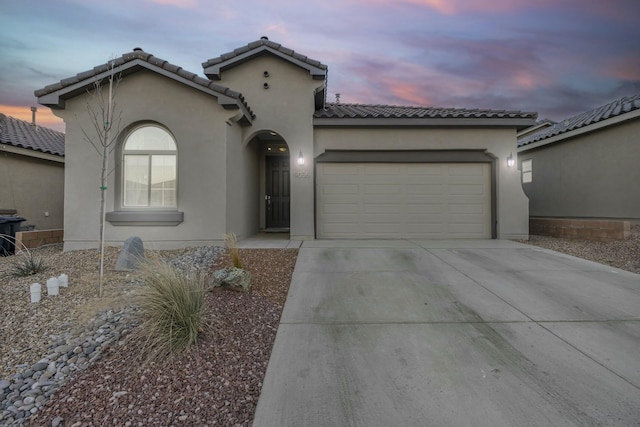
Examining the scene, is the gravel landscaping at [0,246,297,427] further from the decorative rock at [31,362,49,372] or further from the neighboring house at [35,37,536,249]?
the neighboring house at [35,37,536,249]

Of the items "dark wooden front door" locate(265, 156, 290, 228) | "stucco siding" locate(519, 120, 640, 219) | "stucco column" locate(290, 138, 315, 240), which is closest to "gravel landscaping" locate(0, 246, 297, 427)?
"stucco column" locate(290, 138, 315, 240)

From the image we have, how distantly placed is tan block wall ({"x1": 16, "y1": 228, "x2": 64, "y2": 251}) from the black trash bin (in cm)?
17

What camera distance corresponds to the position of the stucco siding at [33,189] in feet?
29.7

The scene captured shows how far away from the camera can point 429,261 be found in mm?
5848

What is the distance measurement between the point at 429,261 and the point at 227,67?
755 cm

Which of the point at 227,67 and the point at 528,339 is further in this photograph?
the point at 227,67

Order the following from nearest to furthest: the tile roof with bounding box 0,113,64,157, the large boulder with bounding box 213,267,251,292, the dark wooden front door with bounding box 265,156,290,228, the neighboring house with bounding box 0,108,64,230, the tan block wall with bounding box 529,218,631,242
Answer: the large boulder with bounding box 213,267,251,292 < the tan block wall with bounding box 529,218,631,242 < the neighboring house with bounding box 0,108,64,230 < the tile roof with bounding box 0,113,64,157 < the dark wooden front door with bounding box 265,156,290,228

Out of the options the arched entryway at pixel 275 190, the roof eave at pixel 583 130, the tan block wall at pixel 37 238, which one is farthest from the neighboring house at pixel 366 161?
the tan block wall at pixel 37 238

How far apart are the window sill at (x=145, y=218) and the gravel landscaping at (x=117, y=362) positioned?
2643 mm

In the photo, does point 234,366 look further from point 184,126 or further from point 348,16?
point 348,16

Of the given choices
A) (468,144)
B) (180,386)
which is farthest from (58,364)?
(468,144)

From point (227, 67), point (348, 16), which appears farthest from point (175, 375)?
point (348, 16)

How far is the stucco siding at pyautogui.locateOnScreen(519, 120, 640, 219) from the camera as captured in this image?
891 centimetres

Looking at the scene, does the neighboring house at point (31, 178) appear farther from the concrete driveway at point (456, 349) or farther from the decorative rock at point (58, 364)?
the concrete driveway at point (456, 349)
